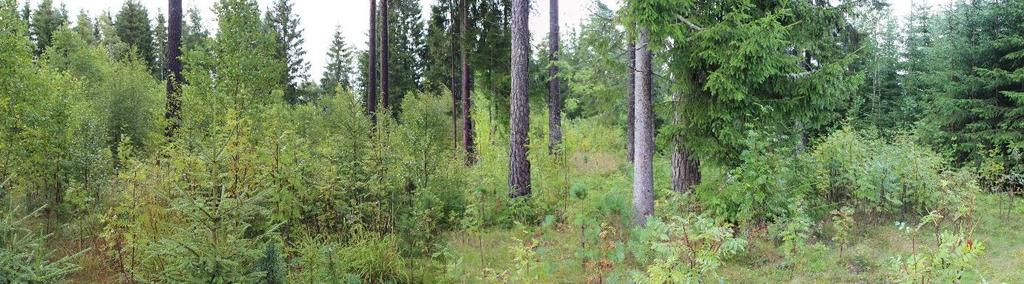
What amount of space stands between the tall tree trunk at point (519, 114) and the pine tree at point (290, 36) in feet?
82.5

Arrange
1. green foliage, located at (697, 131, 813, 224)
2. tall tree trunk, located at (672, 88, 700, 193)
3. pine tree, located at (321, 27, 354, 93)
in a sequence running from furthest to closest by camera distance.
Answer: pine tree, located at (321, 27, 354, 93), tall tree trunk, located at (672, 88, 700, 193), green foliage, located at (697, 131, 813, 224)

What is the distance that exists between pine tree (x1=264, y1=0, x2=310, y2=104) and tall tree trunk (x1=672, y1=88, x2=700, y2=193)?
90.8 ft

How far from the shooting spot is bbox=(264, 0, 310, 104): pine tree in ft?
107

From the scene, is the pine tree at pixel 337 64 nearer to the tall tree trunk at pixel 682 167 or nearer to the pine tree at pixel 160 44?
the pine tree at pixel 160 44

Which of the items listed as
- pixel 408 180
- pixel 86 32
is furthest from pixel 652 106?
pixel 86 32

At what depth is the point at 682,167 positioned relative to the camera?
7.80 metres

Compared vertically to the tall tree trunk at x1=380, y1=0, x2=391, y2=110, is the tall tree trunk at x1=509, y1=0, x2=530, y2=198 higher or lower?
lower

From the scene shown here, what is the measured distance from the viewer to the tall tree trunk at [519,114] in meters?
9.20

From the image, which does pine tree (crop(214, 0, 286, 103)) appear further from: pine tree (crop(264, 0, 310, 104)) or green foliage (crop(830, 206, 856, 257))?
pine tree (crop(264, 0, 310, 104))

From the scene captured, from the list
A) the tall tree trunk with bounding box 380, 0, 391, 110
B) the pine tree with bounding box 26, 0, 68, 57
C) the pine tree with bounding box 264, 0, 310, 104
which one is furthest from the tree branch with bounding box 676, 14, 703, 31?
the pine tree with bounding box 26, 0, 68, 57

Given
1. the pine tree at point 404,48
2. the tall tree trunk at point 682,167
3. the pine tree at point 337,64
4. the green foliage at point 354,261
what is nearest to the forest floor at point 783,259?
the green foliage at point 354,261

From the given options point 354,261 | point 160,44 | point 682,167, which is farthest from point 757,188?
point 160,44

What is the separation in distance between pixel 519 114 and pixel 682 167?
284 cm

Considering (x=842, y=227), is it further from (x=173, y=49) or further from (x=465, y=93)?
(x=465, y=93)
